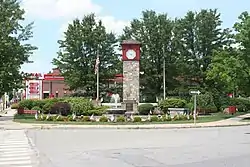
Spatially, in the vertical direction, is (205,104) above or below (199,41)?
below

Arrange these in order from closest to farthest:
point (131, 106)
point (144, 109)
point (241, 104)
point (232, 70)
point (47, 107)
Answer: point (232, 70), point (144, 109), point (131, 106), point (47, 107), point (241, 104)

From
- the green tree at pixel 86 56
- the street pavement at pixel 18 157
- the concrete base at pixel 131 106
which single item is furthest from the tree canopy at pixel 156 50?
the street pavement at pixel 18 157

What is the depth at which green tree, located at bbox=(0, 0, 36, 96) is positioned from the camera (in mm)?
44812

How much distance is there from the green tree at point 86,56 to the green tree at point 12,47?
2217 cm

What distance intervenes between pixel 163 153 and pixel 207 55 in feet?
174

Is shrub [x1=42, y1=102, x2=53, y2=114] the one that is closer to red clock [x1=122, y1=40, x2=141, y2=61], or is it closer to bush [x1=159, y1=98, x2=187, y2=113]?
red clock [x1=122, y1=40, x2=141, y2=61]

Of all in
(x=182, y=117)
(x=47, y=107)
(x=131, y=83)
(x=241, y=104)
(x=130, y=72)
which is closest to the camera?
(x=182, y=117)

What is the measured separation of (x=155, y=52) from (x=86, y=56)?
9799 millimetres

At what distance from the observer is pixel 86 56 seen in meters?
70.8

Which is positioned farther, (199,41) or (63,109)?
(199,41)

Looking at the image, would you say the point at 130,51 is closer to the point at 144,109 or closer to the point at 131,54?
the point at 131,54

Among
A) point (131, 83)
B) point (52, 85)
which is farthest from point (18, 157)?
point (52, 85)

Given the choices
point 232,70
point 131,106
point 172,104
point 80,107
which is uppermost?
point 232,70

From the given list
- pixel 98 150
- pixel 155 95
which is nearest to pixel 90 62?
pixel 155 95
